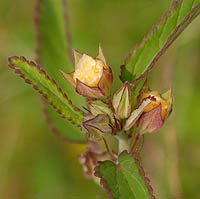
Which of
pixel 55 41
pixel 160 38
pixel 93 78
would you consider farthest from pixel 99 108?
pixel 55 41

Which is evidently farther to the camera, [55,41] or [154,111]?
[55,41]

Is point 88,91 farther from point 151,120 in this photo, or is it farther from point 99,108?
point 151,120

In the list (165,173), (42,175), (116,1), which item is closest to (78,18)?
(116,1)

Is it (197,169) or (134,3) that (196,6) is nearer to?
(197,169)

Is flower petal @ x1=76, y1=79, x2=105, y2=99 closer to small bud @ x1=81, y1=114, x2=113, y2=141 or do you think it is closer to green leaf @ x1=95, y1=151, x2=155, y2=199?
small bud @ x1=81, y1=114, x2=113, y2=141

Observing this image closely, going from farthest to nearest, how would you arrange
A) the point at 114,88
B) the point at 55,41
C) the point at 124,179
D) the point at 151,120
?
1. the point at 114,88
2. the point at 55,41
3. the point at 151,120
4. the point at 124,179

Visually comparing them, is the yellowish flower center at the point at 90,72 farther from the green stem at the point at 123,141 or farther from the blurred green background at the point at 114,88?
the blurred green background at the point at 114,88

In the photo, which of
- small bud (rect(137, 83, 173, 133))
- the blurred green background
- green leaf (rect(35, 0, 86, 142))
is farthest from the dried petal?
the blurred green background
